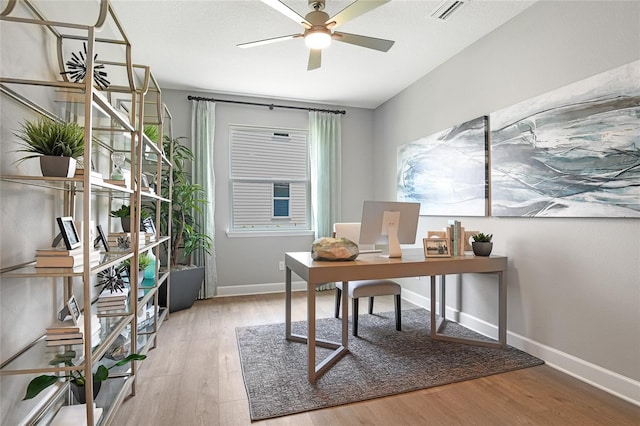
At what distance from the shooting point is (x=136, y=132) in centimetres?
200

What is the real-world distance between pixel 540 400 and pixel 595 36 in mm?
2276

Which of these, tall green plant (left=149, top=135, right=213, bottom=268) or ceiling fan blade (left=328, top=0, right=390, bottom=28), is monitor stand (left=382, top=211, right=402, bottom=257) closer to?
ceiling fan blade (left=328, top=0, right=390, bottom=28)

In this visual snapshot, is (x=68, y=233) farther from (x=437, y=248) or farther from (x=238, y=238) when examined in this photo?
(x=238, y=238)

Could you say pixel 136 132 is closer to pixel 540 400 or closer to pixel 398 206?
pixel 398 206

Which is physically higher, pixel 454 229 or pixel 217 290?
pixel 454 229

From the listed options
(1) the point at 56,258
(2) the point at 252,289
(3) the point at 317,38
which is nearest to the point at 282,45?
(3) the point at 317,38

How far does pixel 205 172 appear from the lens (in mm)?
4211

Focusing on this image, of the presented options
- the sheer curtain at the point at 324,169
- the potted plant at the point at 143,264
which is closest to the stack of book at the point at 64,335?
the potted plant at the point at 143,264

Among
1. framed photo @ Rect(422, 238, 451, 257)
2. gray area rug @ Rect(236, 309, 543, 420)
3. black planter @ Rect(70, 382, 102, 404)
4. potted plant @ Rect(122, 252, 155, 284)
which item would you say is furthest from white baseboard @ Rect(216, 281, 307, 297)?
black planter @ Rect(70, 382, 102, 404)

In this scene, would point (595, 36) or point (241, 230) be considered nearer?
point (595, 36)

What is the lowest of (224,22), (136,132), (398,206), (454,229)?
(454,229)

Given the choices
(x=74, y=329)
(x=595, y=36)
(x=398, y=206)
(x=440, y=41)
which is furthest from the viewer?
(x=440, y=41)

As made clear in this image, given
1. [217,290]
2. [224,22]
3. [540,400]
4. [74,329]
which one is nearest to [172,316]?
[217,290]

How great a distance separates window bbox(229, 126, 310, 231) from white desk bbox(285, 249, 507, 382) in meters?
1.91
